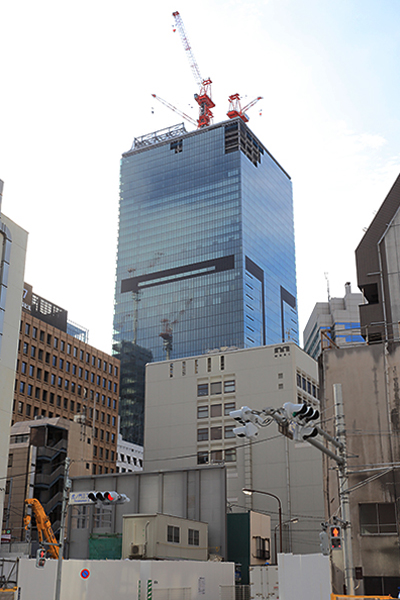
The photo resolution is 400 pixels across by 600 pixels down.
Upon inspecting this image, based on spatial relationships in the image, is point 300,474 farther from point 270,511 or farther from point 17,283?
point 17,283

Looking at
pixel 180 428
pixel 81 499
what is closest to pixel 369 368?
pixel 81 499

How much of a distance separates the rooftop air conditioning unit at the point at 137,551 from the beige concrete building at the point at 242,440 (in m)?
34.7

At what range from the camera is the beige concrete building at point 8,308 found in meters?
55.8

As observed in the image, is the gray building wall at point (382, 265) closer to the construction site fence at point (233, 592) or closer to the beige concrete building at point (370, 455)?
the beige concrete building at point (370, 455)

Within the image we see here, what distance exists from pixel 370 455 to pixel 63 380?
327ft

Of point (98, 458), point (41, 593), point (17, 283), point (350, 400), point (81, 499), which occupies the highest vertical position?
point (17, 283)

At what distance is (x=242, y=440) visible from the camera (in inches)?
3275

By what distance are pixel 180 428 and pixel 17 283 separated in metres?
40.8

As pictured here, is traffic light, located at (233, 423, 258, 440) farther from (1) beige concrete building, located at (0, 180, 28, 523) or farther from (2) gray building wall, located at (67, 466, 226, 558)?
(1) beige concrete building, located at (0, 180, 28, 523)

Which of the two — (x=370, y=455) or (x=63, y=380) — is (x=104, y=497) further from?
(x=63, y=380)

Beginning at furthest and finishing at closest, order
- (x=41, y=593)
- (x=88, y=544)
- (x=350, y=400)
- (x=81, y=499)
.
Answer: (x=88, y=544) → (x=81, y=499) → (x=350, y=400) → (x=41, y=593)

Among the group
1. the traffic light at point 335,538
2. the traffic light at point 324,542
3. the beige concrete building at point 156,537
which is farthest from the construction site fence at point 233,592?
the traffic light at point 335,538

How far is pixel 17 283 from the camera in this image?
59.7m

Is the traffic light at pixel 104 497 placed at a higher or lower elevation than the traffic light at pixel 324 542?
higher
